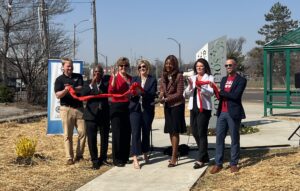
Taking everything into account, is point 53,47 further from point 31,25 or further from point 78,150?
point 78,150

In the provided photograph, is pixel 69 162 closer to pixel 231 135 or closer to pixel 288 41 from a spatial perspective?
pixel 231 135

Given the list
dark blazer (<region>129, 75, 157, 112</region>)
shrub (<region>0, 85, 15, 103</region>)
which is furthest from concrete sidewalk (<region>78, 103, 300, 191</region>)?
shrub (<region>0, 85, 15, 103</region>)

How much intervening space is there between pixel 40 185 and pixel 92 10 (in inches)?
1025

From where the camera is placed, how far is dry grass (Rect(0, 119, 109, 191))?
7.36 metres

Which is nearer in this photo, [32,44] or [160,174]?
[160,174]

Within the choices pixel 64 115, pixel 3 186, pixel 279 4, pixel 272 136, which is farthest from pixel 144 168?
pixel 279 4

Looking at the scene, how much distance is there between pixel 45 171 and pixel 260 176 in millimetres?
3532

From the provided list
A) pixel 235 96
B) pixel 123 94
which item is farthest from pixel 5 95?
pixel 235 96

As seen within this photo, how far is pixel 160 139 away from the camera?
11.7 meters

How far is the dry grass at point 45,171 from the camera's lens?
7363 mm

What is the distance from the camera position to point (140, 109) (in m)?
8.45

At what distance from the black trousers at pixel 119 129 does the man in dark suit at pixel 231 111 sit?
1668mm

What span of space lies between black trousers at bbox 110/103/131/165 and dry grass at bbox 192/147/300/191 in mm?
1581

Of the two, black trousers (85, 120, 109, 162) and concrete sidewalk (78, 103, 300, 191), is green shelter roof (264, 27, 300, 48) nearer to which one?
concrete sidewalk (78, 103, 300, 191)
